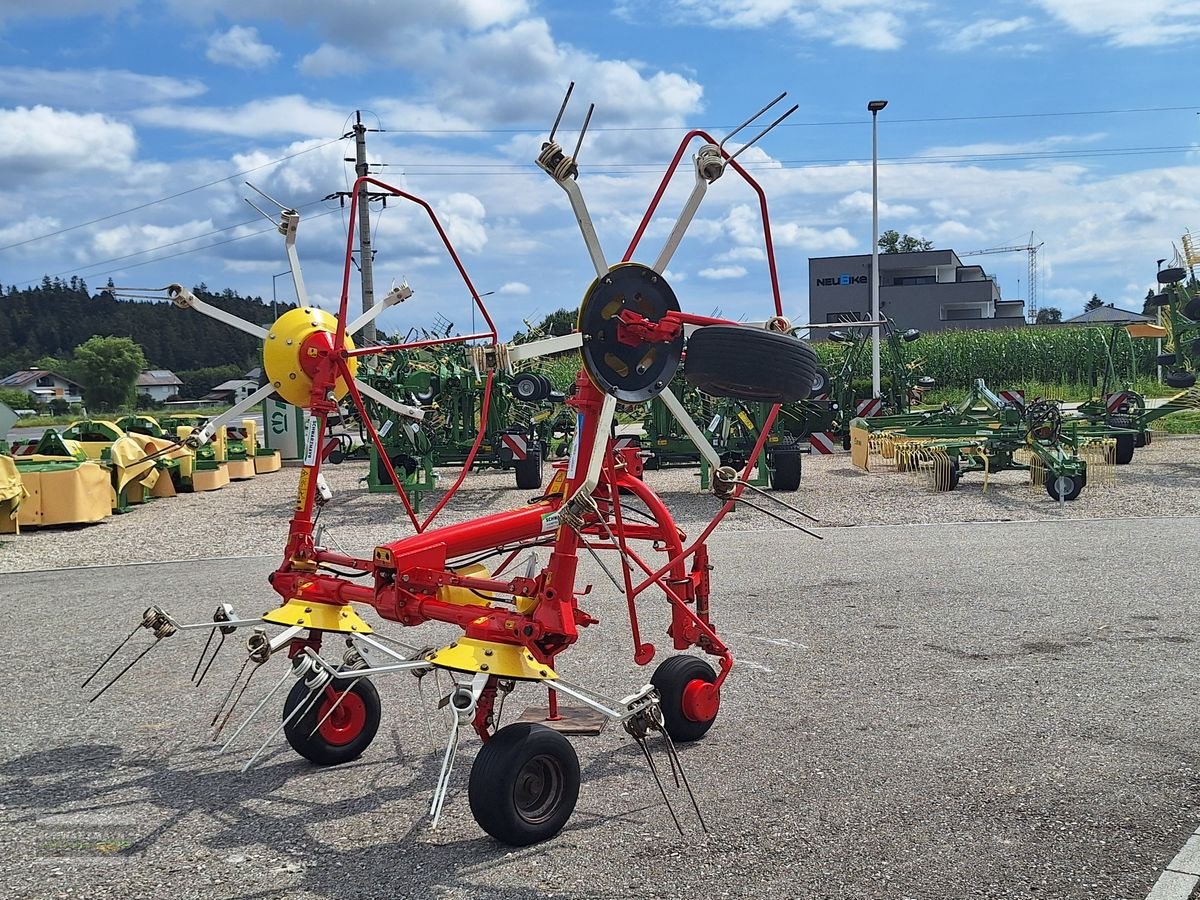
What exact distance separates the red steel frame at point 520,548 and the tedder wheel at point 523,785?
31 cm

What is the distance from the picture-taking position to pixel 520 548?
5.39 meters

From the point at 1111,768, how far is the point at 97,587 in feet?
28.3

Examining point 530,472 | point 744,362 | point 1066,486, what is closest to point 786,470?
point 1066,486

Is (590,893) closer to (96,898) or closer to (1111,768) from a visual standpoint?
(96,898)

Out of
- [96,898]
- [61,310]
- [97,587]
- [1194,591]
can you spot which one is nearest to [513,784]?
[96,898]

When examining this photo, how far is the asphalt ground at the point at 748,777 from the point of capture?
3.79m

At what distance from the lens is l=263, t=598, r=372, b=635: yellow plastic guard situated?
16.2 feet

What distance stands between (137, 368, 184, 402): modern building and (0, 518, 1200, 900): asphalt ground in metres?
100.0

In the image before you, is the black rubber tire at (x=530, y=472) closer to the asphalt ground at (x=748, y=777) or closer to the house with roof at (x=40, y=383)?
the asphalt ground at (x=748, y=777)

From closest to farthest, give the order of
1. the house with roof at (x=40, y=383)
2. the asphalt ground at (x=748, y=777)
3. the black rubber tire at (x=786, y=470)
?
the asphalt ground at (x=748, y=777)
the black rubber tire at (x=786, y=470)
the house with roof at (x=40, y=383)

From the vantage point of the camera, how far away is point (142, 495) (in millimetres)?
16375

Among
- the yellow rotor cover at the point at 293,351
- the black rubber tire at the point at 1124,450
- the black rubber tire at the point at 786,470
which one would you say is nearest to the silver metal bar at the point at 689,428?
the yellow rotor cover at the point at 293,351

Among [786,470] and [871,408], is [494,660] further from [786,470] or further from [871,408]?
[871,408]

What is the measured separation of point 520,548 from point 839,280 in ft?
195
